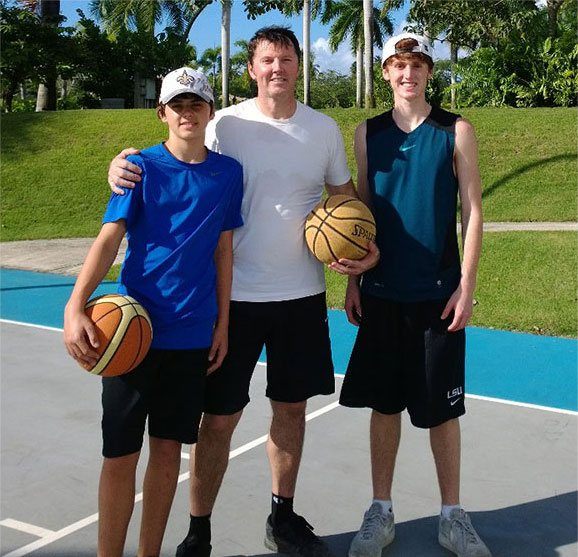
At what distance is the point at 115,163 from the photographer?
10.6ft

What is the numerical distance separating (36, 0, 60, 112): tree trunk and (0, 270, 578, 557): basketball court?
82.0 feet

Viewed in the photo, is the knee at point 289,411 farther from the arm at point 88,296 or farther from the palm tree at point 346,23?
the palm tree at point 346,23

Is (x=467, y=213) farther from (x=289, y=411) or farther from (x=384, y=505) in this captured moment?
(x=384, y=505)

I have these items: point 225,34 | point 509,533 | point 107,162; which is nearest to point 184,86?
point 509,533

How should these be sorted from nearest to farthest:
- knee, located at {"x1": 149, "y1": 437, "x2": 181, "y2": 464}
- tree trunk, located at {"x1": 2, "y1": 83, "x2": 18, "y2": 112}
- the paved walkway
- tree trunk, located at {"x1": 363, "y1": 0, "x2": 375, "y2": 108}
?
knee, located at {"x1": 149, "y1": 437, "x2": 181, "y2": 464} → the paved walkway → tree trunk, located at {"x1": 363, "y1": 0, "x2": 375, "y2": 108} → tree trunk, located at {"x1": 2, "y1": 83, "x2": 18, "y2": 112}

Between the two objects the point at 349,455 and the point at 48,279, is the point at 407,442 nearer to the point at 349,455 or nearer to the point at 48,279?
the point at 349,455

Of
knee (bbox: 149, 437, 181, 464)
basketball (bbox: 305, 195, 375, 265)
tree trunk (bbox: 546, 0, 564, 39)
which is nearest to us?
knee (bbox: 149, 437, 181, 464)

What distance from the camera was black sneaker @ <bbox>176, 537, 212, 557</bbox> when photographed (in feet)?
11.7

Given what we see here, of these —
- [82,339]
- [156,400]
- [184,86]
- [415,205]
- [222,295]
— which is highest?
[184,86]

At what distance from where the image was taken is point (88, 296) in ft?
10.3

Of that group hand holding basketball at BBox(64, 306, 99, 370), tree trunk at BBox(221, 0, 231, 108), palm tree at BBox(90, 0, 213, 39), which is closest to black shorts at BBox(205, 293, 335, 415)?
hand holding basketball at BBox(64, 306, 99, 370)

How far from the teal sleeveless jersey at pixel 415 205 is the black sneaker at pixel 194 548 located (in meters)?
1.35

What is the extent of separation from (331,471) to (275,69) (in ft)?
7.24

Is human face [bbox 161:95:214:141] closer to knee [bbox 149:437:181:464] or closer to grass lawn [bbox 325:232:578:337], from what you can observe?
knee [bbox 149:437:181:464]
